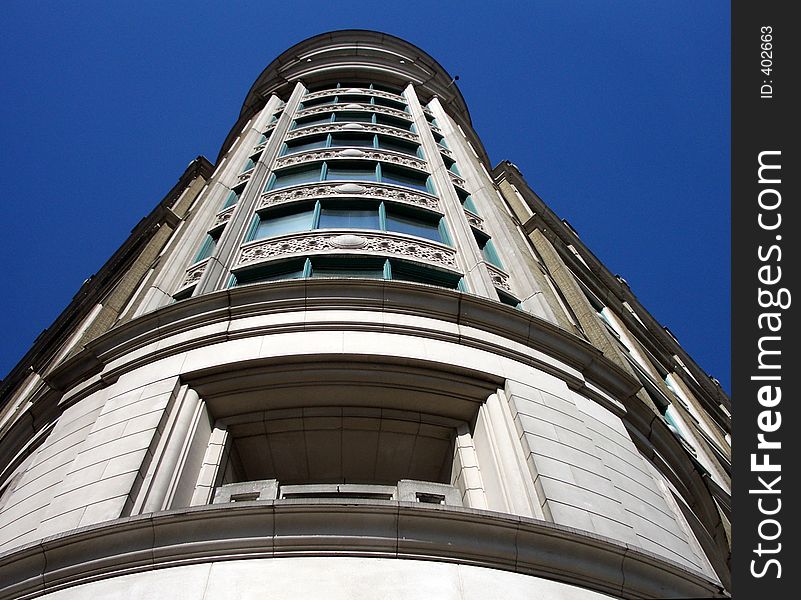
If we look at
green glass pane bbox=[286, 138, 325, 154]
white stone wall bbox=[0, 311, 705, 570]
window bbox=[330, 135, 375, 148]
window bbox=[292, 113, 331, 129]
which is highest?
window bbox=[292, 113, 331, 129]

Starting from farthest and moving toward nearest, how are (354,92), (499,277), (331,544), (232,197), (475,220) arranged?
(354,92), (232,197), (475,220), (499,277), (331,544)

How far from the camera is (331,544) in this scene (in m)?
8.07

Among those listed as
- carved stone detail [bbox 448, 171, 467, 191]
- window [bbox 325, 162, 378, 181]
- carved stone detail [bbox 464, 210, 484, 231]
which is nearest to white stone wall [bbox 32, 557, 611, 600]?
carved stone detail [bbox 464, 210, 484, 231]

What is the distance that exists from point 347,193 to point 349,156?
12.2 feet

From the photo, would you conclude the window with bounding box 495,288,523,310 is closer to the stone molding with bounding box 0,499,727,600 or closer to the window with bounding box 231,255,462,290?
the window with bounding box 231,255,462,290

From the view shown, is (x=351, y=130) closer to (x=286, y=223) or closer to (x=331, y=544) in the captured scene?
(x=286, y=223)

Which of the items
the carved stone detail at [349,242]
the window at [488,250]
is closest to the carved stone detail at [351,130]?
the window at [488,250]

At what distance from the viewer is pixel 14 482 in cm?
1434

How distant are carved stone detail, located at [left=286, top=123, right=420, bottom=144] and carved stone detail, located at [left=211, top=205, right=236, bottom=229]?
5.67 metres

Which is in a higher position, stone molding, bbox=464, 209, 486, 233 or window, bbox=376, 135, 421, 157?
window, bbox=376, 135, 421, 157

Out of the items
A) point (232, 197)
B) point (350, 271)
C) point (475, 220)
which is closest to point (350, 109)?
point (232, 197)

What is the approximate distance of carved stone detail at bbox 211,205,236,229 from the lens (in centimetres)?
2094

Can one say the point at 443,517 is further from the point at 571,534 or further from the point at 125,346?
the point at 125,346

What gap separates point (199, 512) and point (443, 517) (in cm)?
269
